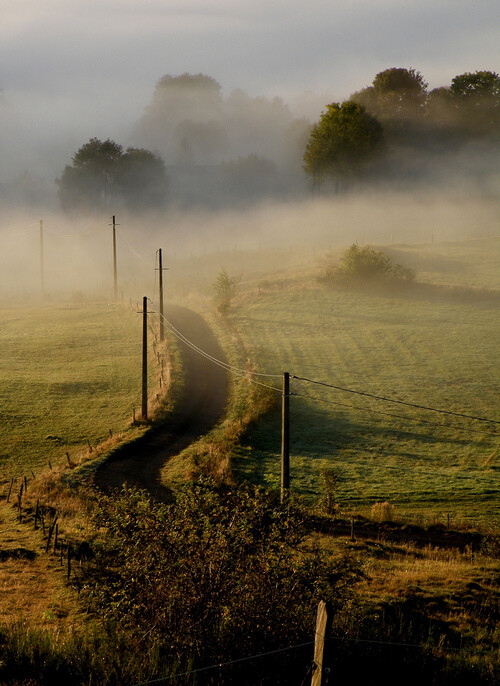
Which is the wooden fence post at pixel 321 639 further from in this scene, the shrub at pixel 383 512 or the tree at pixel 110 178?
the tree at pixel 110 178

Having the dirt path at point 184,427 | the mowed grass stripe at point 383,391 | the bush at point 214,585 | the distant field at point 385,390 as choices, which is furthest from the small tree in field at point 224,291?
the bush at point 214,585

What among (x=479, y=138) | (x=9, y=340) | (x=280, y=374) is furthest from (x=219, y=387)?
(x=479, y=138)

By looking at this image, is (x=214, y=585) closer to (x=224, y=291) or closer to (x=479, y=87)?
(x=224, y=291)

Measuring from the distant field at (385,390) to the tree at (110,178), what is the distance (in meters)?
83.8

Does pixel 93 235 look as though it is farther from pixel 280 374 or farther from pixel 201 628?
pixel 201 628

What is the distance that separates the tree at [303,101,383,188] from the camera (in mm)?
102875

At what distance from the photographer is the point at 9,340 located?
190 ft

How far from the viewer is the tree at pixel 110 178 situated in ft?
470

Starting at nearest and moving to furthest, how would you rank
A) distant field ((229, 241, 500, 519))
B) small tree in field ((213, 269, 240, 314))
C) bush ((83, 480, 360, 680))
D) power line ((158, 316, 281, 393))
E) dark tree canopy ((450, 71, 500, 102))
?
bush ((83, 480, 360, 680)) → distant field ((229, 241, 500, 519)) → power line ((158, 316, 281, 393)) → small tree in field ((213, 269, 240, 314)) → dark tree canopy ((450, 71, 500, 102))

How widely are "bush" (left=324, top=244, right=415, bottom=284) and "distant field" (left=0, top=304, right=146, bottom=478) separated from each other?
2494cm

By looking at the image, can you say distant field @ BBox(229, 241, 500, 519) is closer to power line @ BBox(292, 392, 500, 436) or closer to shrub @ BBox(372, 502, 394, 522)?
power line @ BBox(292, 392, 500, 436)

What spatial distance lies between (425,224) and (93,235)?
68772mm

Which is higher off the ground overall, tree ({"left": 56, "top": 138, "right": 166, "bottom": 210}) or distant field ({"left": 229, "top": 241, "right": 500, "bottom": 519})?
tree ({"left": 56, "top": 138, "right": 166, "bottom": 210})

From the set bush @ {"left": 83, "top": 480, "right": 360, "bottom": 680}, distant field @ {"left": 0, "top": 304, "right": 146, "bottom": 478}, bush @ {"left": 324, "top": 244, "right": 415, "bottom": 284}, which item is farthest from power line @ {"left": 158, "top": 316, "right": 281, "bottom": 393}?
bush @ {"left": 83, "top": 480, "right": 360, "bottom": 680}
